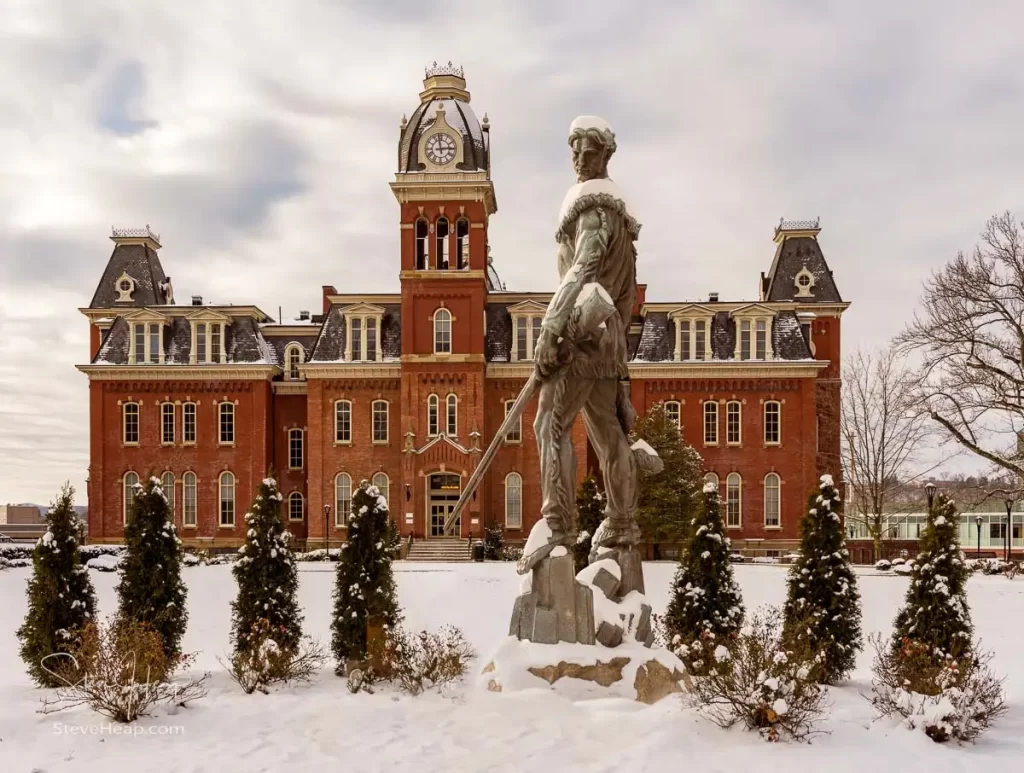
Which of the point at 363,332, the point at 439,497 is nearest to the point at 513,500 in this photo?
the point at 439,497

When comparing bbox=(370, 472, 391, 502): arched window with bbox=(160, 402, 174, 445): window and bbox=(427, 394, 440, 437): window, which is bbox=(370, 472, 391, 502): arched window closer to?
bbox=(427, 394, 440, 437): window

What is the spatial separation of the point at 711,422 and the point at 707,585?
27.1 metres

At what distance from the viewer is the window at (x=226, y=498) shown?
1486 inches

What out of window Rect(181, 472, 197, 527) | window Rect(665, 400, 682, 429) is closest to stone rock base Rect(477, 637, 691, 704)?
window Rect(665, 400, 682, 429)

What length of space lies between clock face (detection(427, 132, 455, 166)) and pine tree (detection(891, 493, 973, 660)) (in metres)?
29.5

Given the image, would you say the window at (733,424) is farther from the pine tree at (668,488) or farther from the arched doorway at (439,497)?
the arched doorway at (439,497)

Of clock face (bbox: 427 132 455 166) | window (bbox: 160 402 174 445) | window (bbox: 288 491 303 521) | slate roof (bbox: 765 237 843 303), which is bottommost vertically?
window (bbox: 288 491 303 521)

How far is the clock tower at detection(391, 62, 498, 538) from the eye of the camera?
117 feet

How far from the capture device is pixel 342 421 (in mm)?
37406

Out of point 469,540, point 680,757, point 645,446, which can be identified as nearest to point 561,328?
point 645,446

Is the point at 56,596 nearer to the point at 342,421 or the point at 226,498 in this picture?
the point at 342,421

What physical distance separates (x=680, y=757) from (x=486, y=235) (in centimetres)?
3201

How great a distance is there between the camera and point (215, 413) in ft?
124

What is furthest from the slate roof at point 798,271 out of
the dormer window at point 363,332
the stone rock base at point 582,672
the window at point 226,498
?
the stone rock base at point 582,672
